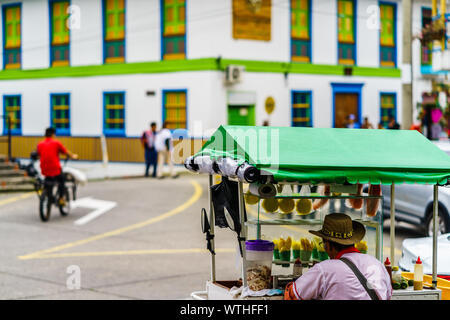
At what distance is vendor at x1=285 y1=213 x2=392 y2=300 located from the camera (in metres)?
4.47

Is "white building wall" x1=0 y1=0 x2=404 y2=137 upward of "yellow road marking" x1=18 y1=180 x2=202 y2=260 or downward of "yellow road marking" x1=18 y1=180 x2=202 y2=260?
upward

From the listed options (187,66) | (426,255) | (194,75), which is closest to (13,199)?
(194,75)

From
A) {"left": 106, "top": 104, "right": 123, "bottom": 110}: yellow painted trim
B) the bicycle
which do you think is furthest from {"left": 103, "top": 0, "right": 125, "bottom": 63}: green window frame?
the bicycle

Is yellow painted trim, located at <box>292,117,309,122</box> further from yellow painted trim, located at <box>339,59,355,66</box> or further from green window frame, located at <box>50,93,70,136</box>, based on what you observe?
green window frame, located at <box>50,93,70,136</box>

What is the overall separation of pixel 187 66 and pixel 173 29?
164cm

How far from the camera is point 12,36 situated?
29859mm

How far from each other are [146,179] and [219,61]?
18.9 ft

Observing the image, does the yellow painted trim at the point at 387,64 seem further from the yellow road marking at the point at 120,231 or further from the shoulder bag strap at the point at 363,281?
the shoulder bag strap at the point at 363,281

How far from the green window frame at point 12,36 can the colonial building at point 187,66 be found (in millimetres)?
49

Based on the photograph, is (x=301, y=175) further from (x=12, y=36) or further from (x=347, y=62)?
(x=12, y=36)

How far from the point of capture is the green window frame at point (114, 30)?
92.2ft

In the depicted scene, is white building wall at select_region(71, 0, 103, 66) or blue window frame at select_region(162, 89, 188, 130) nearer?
blue window frame at select_region(162, 89, 188, 130)

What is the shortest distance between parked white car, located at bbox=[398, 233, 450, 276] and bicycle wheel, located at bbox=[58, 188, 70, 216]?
869 centimetres
